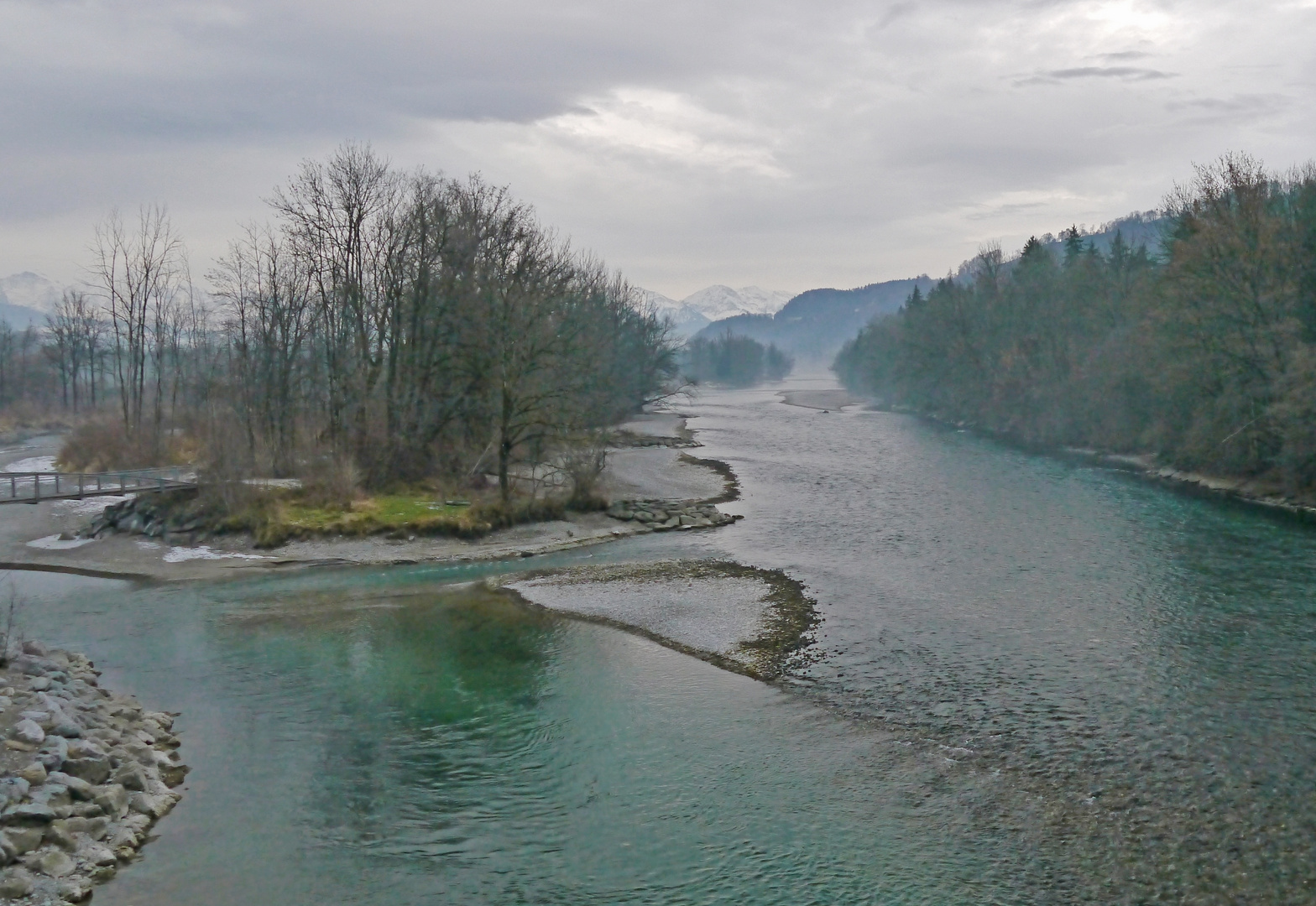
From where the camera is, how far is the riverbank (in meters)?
31.0

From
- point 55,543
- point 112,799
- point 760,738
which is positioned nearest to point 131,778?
point 112,799

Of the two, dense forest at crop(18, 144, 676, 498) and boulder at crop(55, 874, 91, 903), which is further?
dense forest at crop(18, 144, 676, 498)

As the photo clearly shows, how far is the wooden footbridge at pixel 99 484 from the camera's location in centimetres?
3409

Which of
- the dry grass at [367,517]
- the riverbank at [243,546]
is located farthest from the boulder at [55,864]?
the dry grass at [367,517]

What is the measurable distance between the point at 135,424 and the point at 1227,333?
54.8m

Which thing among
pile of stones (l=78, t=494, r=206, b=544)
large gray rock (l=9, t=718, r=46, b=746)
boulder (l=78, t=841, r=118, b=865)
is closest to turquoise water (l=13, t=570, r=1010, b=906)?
boulder (l=78, t=841, r=118, b=865)

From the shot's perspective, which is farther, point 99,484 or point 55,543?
point 99,484

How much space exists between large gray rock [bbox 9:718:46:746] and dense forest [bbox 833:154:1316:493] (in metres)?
41.9

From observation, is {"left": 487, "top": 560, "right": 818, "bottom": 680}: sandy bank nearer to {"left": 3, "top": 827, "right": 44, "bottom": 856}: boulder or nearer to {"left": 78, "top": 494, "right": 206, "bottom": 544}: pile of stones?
{"left": 3, "top": 827, "right": 44, "bottom": 856}: boulder

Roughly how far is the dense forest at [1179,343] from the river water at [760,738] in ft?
45.7

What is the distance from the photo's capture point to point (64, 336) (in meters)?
97.8

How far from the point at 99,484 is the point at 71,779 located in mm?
25960

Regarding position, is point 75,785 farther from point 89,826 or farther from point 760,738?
point 760,738

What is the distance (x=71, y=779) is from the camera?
13695 mm
